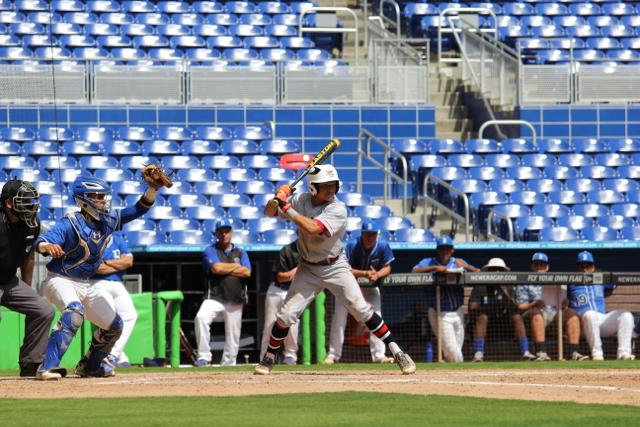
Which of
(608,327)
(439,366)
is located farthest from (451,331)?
(608,327)

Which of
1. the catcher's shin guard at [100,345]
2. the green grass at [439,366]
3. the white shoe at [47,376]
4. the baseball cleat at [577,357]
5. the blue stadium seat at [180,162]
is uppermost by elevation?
the blue stadium seat at [180,162]

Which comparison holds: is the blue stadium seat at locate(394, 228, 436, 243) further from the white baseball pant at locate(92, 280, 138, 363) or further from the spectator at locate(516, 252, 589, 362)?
the white baseball pant at locate(92, 280, 138, 363)

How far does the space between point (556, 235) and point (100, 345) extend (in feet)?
29.0

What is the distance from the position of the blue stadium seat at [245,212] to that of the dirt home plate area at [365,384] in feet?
21.2

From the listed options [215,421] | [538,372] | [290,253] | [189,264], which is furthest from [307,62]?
[215,421]

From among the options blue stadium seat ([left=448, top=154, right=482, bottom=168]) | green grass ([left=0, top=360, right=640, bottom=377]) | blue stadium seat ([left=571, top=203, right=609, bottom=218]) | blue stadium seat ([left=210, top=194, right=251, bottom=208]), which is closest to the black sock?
green grass ([left=0, top=360, right=640, bottom=377])

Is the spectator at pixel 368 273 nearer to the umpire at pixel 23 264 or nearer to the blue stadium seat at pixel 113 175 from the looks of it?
the umpire at pixel 23 264

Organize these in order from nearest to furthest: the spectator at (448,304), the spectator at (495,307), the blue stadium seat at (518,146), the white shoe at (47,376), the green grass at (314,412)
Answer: the green grass at (314,412) → the white shoe at (47,376) → the spectator at (448,304) → the spectator at (495,307) → the blue stadium seat at (518,146)

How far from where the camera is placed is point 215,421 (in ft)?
26.7

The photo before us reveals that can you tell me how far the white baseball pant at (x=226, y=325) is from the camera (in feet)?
49.7

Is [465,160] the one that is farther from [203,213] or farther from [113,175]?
[113,175]

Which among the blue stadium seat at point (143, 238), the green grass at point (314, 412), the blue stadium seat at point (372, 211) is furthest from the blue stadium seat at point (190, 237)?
the green grass at point (314, 412)

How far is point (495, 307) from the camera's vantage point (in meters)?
15.7

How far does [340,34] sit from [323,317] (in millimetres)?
10498
